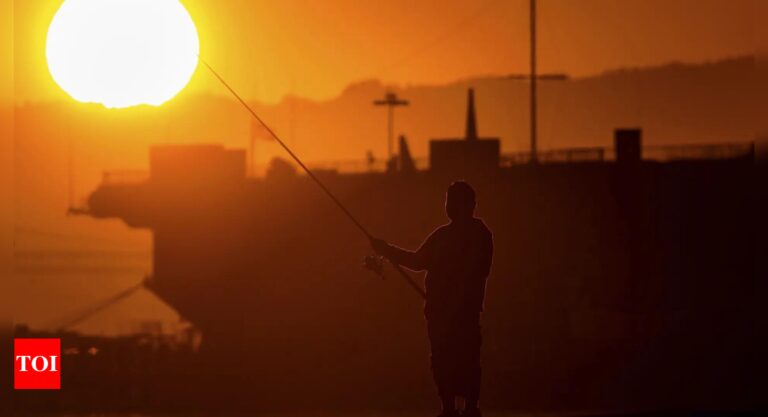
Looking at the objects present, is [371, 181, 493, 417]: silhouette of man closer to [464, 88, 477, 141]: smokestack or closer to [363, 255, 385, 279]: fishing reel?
[363, 255, 385, 279]: fishing reel

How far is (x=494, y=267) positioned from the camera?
89.9m

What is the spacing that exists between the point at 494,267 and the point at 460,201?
254 ft

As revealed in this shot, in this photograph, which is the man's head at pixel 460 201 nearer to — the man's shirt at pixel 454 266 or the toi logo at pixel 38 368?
the man's shirt at pixel 454 266

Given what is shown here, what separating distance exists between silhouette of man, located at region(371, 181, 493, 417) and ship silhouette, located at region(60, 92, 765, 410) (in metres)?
51.1

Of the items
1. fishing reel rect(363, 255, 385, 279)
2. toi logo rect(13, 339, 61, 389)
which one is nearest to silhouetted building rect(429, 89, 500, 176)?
toi logo rect(13, 339, 61, 389)

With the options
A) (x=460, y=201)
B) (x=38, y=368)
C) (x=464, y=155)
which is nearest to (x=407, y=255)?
(x=460, y=201)

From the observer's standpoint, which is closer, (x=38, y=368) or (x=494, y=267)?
(x=38, y=368)

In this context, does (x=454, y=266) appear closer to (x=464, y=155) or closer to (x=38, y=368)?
(x=38, y=368)

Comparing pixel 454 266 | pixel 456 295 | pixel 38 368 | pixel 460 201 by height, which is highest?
pixel 460 201

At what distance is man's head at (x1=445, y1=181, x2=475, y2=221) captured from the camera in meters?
12.7

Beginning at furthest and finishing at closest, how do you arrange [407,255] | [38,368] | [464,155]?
1. [464,155]
2. [38,368]
3. [407,255]

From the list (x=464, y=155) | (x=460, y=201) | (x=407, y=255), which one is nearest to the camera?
(x=460, y=201)

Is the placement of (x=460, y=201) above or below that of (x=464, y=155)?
below

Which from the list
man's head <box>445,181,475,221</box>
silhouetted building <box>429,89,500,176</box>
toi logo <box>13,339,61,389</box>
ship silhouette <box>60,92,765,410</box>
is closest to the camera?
man's head <box>445,181,475,221</box>
